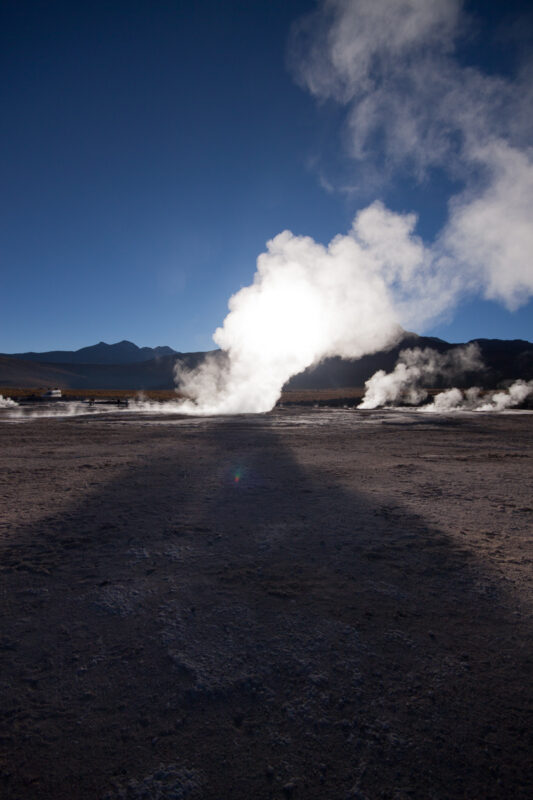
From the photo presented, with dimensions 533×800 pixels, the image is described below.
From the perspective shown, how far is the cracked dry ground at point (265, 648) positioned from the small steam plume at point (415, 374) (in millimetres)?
46119

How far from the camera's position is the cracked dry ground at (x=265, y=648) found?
2.36m

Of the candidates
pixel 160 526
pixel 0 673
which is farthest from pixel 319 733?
pixel 160 526

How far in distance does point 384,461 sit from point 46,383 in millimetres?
194216

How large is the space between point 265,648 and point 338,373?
16385cm

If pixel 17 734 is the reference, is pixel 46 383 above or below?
above

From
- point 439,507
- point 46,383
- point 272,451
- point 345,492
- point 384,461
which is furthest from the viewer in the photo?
point 46,383

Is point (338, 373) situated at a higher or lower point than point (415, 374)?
higher

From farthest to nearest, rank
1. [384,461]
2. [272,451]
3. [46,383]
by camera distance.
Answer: [46,383]
[272,451]
[384,461]

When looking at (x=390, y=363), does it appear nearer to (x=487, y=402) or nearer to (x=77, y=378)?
(x=487, y=402)

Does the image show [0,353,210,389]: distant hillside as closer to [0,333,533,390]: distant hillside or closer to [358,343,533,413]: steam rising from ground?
[0,333,533,390]: distant hillside

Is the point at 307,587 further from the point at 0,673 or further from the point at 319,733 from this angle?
the point at 0,673

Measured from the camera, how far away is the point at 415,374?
96688 mm

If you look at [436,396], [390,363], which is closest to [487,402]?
[436,396]

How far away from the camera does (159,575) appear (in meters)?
4.71
